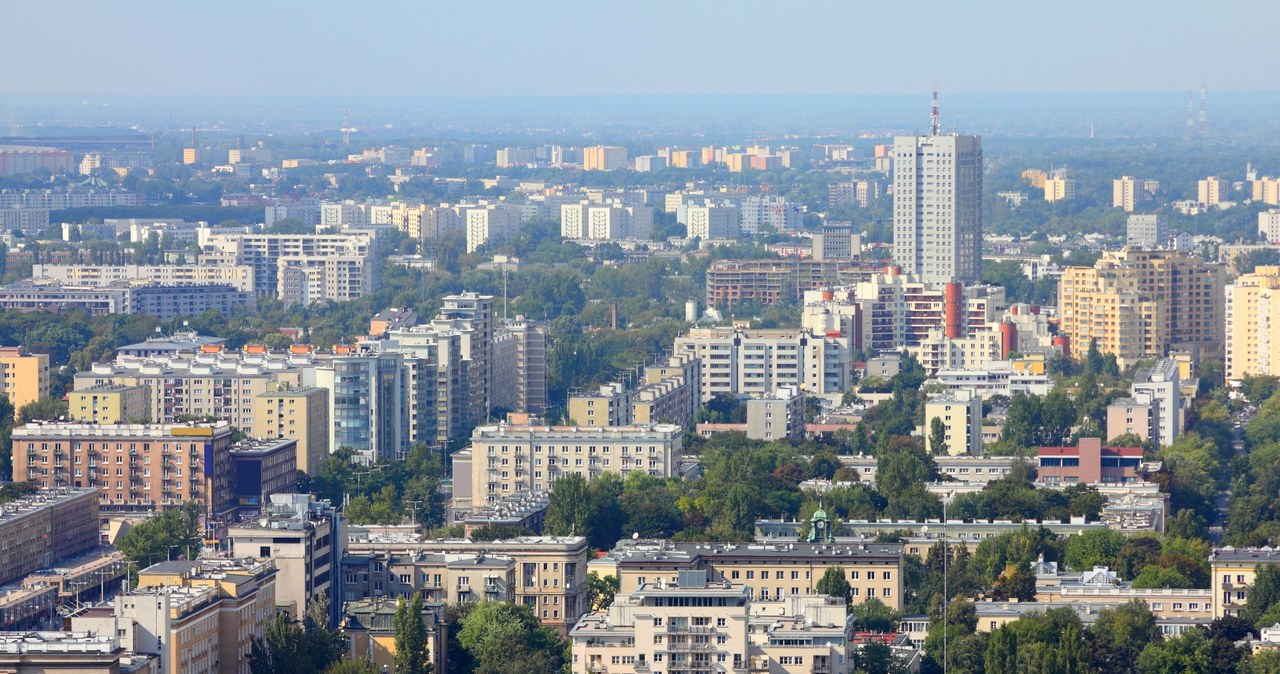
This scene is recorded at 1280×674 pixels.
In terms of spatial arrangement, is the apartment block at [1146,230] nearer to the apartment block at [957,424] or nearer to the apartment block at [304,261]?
the apartment block at [304,261]

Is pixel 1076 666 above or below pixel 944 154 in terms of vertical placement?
below

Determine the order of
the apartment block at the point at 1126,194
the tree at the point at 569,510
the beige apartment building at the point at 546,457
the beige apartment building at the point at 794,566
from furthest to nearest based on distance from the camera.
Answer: the apartment block at the point at 1126,194 → the beige apartment building at the point at 546,457 → the tree at the point at 569,510 → the beige apartment building at the point at 794,566

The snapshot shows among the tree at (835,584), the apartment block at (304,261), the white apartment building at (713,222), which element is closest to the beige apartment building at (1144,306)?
the apartment block at (304,261)

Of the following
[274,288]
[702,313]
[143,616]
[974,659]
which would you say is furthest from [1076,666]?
[274,288]

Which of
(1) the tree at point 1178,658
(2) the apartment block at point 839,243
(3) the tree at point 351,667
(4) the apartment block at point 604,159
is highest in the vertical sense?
(4) the apartment block at point 604,159

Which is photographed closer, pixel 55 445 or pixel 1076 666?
pixel 1076 666

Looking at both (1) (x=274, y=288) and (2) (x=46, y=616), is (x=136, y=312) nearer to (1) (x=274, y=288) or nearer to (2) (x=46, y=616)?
(1) (x=274, y=288)

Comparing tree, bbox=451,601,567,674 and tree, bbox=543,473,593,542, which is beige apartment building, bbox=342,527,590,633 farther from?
tree, bbox=543,473,593,542
